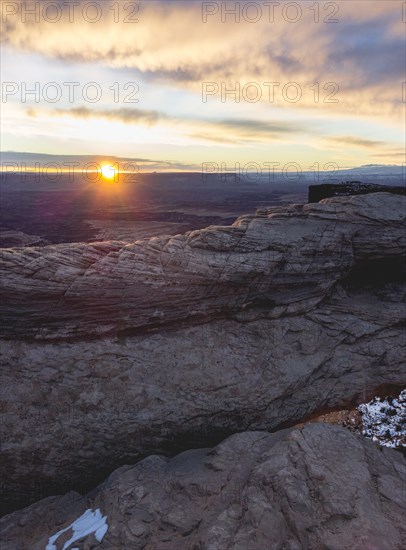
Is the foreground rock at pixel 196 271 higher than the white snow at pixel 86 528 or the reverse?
higher

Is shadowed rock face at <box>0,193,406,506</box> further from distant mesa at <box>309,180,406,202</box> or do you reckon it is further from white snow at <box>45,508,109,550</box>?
distant mesa at <box>309,180,406,202</box>

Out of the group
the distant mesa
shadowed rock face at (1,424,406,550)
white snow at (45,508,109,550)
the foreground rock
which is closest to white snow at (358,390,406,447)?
shadowed rock face at (1,424,406,550)

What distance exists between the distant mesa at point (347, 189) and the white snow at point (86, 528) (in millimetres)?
17623

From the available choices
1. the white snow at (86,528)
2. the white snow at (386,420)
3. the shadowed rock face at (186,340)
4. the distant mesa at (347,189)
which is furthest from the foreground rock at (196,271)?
the white snow at (386,420)

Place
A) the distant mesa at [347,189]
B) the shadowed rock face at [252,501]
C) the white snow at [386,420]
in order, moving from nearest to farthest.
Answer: the shadowed rock face at [252,501]
the white snow at [386,420]
the distant mesa at [347,189]

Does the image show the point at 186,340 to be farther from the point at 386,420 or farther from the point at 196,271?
the point at 386,420

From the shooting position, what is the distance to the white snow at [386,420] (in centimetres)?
1689

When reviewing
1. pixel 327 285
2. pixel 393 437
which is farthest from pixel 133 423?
pixel 393 437

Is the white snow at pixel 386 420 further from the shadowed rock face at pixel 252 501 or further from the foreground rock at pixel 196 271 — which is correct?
the foreground rock at pixel 196 271

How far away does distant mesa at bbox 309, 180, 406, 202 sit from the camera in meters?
20.3

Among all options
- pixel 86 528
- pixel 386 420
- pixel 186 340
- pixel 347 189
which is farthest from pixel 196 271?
pixel 386 420

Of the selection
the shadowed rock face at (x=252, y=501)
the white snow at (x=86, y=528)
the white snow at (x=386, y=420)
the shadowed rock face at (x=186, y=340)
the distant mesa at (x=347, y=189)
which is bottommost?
the white snow at (x=386, y=420)

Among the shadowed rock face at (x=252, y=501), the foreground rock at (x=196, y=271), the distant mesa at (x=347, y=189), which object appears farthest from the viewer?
the distant mesa at (x=347, y=189)

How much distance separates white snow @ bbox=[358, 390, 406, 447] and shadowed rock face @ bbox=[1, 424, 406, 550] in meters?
6.58
